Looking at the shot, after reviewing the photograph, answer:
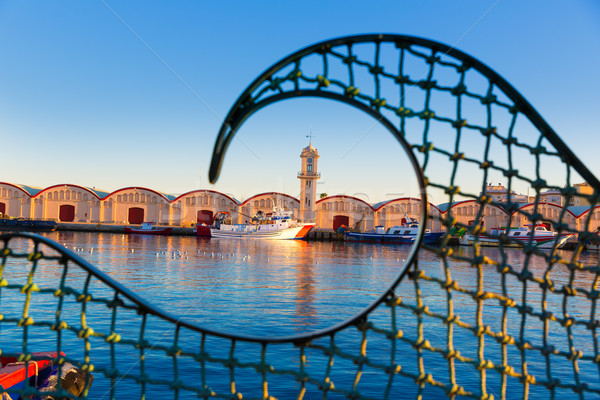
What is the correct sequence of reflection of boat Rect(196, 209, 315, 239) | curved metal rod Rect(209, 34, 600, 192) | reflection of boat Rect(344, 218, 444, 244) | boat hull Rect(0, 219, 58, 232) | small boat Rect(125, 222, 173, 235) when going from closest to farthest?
1. curved metal rod Rect(209, 34, 600, 192)
2. boat hull Rect(0, 219, 58, 232)
3. reflection of boat Rect(196, 209, 315, 239)
4. reflection of boat Rect(344, 218, 444, 244)
5. small boat Rect(125, 222, 173, 235)

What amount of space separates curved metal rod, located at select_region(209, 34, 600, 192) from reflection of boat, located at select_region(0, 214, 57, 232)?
48607 mm

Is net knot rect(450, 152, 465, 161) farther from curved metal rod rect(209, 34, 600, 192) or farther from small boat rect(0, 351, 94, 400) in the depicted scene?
small boat rect(0, 351, 94, 400)

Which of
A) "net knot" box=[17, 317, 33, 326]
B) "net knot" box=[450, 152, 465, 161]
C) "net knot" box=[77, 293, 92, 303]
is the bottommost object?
"net knot" box=[17, 317, 33, 326]

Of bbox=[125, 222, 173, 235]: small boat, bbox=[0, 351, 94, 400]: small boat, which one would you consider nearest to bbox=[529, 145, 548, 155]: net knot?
bbox=[0, 351, 94, 400]: small boat

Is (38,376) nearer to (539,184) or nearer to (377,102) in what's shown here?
(377,102)

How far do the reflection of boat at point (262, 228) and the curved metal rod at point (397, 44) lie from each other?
43481 millimetres

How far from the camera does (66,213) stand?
49.6 meters

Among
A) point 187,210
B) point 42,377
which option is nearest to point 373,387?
point 42,377

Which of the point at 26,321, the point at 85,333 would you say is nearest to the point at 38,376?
the point at 26,321

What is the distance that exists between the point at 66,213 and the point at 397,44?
54941 mm

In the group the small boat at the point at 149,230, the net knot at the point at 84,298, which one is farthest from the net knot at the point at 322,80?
the small boat at the point at 149,230

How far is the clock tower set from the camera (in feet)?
159

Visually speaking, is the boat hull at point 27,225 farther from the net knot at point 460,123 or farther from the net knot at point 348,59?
the net knot at point 460,123

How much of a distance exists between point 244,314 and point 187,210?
132 ft
